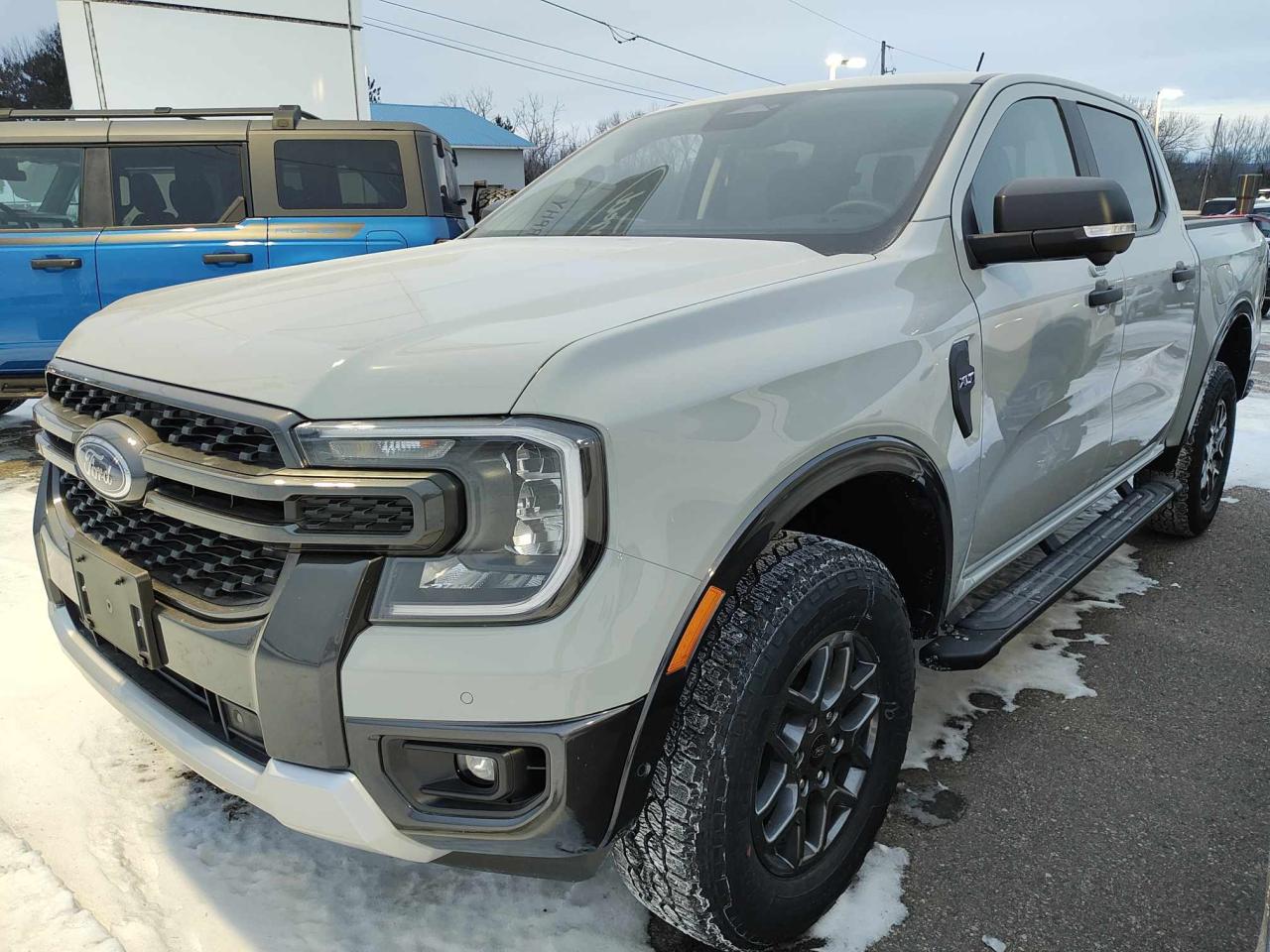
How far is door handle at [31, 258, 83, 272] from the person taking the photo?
5.31 metres

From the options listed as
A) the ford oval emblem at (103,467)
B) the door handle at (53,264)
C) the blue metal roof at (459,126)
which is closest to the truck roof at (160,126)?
the door handle at (53,264)

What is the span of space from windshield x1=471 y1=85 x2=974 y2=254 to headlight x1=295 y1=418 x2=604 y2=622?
3.54ft

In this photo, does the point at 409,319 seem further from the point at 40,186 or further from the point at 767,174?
the point at 40,186

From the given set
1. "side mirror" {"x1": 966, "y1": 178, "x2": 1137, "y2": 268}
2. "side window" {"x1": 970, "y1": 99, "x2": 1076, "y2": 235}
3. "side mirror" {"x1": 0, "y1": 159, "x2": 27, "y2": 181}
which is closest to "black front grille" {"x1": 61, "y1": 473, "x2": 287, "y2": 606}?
"side mirror" {"x1": 966, "y1": 178, "x2": 1137, "y2": 268}

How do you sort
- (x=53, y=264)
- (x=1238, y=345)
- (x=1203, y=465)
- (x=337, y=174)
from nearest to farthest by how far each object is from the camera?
(x=1203, y=465) < (x=1238, y=345) < (x=53, y=264) < (x=337, y=174)

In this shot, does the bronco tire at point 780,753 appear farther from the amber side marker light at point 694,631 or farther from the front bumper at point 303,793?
the front bumper at point 303,793

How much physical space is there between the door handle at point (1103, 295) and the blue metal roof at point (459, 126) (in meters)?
36.6

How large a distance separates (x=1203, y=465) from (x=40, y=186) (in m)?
6.53

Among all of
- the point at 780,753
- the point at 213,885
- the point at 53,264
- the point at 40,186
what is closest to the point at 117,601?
the point at 213,885

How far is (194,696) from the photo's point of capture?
1.68 meters

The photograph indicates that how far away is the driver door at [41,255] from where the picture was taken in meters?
5.32

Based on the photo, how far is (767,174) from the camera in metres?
2.52

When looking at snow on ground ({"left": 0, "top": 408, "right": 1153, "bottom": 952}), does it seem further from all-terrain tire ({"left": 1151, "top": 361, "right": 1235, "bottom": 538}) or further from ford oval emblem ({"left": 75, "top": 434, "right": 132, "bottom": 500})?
all-terrain tire ({"left": 1151, "top": 361, "right": 1235, "bottom": 538})

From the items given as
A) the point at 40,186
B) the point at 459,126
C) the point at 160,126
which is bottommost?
the point at 40,186
